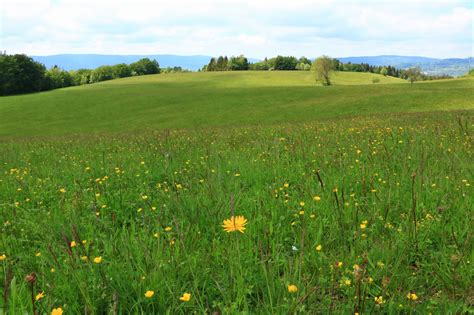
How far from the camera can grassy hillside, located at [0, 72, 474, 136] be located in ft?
114

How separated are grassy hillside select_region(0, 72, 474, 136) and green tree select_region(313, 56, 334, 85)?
37.1m

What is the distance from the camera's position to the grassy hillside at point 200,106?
3462cm

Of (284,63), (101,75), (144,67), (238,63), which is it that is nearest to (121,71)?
(101,75)

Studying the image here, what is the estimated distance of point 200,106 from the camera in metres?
48.8

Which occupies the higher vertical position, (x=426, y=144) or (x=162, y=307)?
(x=426, y=144)

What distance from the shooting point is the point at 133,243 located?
3.16 meters

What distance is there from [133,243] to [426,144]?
611 centimetres

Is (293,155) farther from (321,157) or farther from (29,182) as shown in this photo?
(29,182)

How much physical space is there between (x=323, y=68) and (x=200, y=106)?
50.9m

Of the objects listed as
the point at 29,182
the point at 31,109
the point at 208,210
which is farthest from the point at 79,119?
the point at 208,210

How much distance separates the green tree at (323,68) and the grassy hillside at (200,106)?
37.1m

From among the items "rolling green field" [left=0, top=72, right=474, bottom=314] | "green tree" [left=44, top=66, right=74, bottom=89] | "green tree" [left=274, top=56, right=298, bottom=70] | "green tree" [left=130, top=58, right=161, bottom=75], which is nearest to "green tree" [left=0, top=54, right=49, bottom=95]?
"green tree" [left=44, top=66, right=74, bottom=89]

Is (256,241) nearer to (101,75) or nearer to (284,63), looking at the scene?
(101,75)

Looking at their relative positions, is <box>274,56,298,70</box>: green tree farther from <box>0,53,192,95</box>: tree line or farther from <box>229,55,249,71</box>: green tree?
<box>0,53,192,95</box>: tree line
